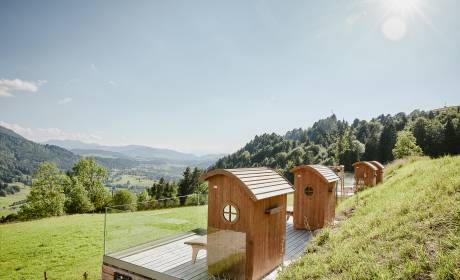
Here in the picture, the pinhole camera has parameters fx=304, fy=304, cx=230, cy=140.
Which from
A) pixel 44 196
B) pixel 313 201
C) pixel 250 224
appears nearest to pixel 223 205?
pixel 250 224

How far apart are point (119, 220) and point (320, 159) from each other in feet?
284

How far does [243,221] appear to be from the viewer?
25.3 ft

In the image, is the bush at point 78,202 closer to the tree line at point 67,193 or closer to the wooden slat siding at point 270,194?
the tree line at point 67,193

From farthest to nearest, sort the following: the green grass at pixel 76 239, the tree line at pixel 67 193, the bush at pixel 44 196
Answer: the tree line at pixel 67 193 < the bush at pixel 44 196 < the green grass at pixel 76 239

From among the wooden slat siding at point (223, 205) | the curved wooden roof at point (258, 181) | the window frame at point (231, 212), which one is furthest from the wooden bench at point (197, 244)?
the curved wooden roof at point (258, 181)

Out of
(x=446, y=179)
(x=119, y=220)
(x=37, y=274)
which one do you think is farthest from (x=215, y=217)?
(x=37, y=274)

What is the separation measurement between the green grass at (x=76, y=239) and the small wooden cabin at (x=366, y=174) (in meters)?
15.2

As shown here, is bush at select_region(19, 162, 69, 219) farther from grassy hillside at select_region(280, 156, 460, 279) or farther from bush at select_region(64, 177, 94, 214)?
grassy hillside at select_region(280, 156, 460, 279)

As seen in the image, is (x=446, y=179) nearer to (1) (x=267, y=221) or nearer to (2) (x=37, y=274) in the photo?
(1) (x=267, y=221)

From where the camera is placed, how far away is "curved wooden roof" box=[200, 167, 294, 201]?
301 inches

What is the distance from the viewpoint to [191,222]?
11.0m

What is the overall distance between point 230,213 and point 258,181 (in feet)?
3.77

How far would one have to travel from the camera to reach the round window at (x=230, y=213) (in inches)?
312

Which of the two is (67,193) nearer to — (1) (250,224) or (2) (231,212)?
(2) (231,212)
